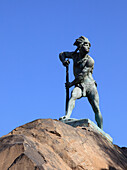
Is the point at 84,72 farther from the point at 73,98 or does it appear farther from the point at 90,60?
the point at 73,98

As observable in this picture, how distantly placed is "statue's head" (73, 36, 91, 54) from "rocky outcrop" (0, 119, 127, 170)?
2.64 m

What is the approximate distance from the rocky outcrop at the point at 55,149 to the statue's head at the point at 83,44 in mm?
2640

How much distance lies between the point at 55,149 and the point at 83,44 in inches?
173

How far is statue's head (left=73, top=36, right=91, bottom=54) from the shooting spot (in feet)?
34.9

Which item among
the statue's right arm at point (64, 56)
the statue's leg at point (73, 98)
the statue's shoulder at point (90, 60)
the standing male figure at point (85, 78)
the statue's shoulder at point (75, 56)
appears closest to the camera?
the statue's leg at point (73, 98)

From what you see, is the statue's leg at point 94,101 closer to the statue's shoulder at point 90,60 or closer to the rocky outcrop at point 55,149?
the statue's shoulder at point 90,60

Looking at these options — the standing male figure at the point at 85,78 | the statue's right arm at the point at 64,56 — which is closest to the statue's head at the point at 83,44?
the standing male figure at the point at 85,78

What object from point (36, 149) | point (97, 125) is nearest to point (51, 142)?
point (36, 149)

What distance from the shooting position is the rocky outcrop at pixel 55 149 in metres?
6.29

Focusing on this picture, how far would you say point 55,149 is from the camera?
7207mm

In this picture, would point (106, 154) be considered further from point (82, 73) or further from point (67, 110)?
point (82, 73)

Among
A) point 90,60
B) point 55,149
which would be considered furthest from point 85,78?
point 55,149

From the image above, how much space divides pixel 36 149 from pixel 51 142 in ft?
2.45

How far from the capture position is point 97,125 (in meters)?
10.6
